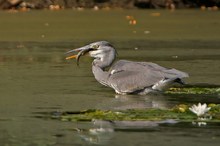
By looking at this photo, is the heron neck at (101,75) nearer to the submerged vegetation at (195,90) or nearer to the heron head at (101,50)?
the heron head at (101,50)

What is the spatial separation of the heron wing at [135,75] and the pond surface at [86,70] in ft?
0.39

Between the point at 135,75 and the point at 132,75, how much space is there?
34 millimetres

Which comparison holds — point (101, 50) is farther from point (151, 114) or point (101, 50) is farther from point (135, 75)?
point (151, 114)

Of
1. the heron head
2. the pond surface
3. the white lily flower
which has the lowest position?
the pond surface

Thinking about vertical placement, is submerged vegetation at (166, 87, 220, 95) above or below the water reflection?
below

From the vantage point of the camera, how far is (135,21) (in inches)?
852

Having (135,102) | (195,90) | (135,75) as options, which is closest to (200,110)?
(135,102)

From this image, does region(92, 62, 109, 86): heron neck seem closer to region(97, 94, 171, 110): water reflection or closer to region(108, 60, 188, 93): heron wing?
region(108, 60, 188, 93): heron wing

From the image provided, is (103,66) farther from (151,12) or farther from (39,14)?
(151,12)

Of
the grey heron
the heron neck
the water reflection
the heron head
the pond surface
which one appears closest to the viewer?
the pond surface

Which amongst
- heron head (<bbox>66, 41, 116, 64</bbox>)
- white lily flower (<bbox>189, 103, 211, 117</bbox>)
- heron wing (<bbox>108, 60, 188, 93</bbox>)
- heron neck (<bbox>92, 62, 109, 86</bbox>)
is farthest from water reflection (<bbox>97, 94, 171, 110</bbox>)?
white lily flower (<bbox>189, 103, 211, 117</bbox>)

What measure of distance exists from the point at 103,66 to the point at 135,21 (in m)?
12.3

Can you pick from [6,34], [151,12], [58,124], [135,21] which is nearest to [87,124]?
[58,124]

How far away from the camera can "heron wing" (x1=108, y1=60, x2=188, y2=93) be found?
345 inches
